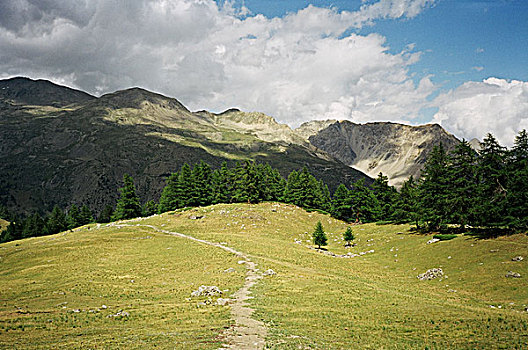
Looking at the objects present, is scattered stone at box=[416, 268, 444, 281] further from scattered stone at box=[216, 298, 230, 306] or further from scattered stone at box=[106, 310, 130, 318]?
scattered stone at box=[106, 310, 130, 318]

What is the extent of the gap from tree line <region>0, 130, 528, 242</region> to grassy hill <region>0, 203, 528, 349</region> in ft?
16.7

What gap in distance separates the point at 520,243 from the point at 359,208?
57.4m

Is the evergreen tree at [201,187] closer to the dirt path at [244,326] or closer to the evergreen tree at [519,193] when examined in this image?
the dirt path at [244,326]

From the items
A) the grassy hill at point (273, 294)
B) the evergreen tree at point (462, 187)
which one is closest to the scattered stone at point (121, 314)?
the grassy hill at point (273, 294)

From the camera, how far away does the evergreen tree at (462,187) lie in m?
50.2

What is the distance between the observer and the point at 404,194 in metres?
81.8

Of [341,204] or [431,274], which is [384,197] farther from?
[431,274]

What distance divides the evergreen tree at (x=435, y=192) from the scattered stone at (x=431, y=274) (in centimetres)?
1701

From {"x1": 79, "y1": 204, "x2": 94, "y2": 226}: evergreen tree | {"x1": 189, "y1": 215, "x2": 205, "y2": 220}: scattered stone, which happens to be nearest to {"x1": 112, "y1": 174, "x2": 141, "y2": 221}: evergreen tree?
{"x1": 189, "y1": 215, "x2": 205, "y2": 220}: scattered stone

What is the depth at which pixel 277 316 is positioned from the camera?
24141mm

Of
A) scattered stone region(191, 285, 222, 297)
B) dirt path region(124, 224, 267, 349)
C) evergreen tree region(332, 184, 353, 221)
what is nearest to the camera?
dirt path region(124, 224, 267, 349)

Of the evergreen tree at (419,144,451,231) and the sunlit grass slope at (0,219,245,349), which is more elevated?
the evergreen tree at (419,144,451,231)

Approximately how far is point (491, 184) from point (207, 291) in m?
44.8

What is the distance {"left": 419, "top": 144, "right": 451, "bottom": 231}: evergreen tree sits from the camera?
55281 mm
